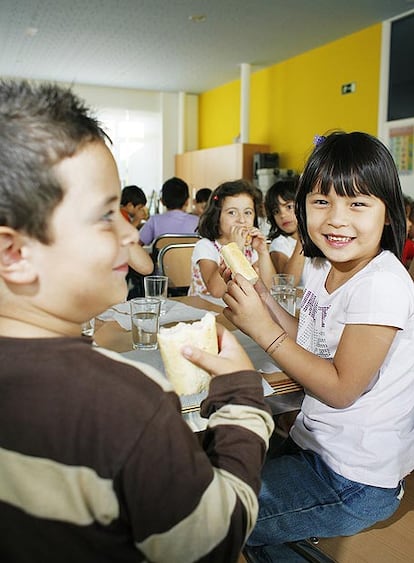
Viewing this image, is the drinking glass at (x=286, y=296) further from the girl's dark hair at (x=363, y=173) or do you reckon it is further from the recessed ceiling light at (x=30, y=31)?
the recessed ceiling light at (x=30, y=31)

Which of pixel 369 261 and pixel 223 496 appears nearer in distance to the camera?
pixel 223 496

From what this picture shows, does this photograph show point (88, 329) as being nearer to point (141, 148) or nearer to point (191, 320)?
point (191, 320)

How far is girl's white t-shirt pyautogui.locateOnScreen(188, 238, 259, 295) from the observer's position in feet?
8.25

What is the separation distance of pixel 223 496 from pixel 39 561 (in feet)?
A: 0.70

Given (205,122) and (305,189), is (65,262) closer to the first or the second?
(305,189)

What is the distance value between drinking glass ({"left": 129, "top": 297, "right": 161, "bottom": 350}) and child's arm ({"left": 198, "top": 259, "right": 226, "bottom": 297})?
0.65 m

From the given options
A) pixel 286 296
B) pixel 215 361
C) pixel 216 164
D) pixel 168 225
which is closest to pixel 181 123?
pixel 216 164

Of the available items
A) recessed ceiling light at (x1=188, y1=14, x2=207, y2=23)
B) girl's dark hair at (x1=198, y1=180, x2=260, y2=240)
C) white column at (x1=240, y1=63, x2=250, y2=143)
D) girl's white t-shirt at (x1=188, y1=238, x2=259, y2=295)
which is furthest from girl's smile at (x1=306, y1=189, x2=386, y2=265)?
white column at (x1=240, y1=63, x2=250, y2=143)

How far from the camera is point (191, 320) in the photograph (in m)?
1.69

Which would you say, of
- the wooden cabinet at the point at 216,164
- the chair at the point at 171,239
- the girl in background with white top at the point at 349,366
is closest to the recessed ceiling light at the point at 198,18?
the wooden cabinet at the point at 216,164

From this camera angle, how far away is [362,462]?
3.62ft

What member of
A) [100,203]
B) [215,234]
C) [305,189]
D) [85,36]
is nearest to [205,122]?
[85,36]

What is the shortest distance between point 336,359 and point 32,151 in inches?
30.3

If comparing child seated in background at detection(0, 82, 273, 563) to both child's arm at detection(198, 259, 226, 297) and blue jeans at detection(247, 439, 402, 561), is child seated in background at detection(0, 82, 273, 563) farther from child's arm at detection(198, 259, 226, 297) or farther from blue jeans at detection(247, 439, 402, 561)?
child's arm at detection(198, 259, 226, 297)
